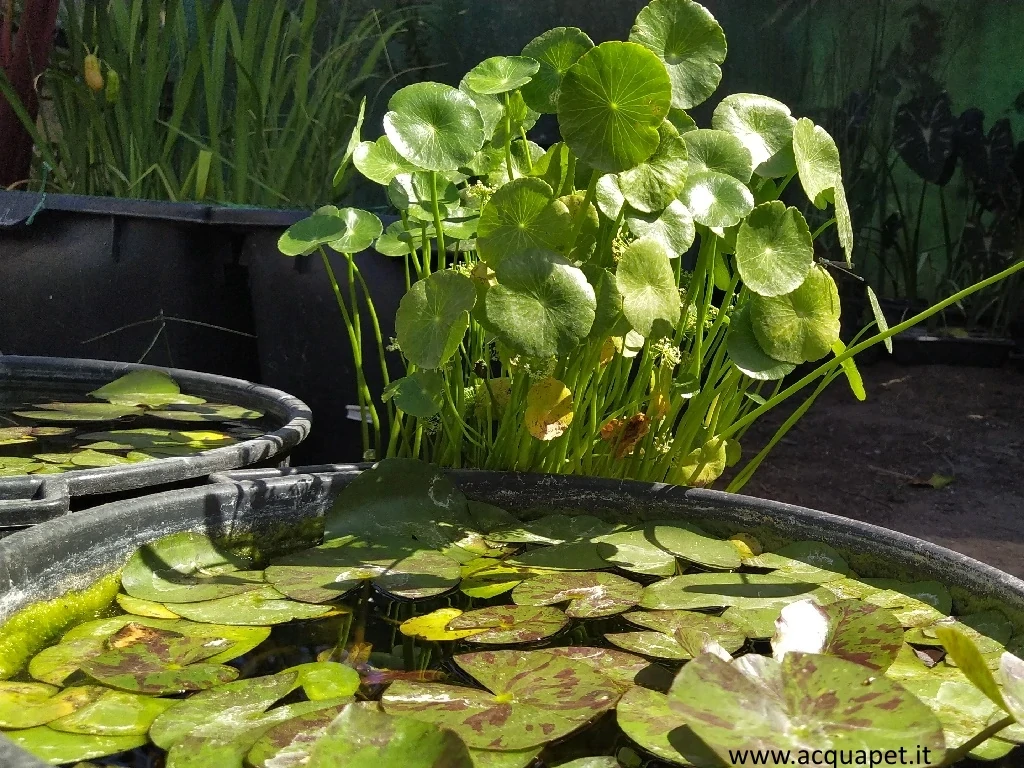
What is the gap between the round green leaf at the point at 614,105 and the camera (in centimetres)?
100

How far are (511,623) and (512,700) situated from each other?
0.54ft

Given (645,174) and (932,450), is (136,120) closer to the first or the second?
(645,174)

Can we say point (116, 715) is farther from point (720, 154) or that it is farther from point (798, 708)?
point (720, 154)

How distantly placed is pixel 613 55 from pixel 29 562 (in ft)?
2.48

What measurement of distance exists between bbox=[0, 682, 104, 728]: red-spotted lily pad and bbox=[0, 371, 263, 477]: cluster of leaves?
0.53 m

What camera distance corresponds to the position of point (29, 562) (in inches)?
33.2

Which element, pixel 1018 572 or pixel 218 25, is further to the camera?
pixel 218 25

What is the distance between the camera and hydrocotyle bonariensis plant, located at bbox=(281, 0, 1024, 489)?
40.4 inches

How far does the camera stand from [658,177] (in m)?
1.07

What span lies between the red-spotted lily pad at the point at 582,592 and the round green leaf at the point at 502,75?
56 centimetres

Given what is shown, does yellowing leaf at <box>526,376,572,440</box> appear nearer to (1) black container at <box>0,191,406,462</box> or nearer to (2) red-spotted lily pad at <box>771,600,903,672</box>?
(2) red-spotted lily pad at <box>771,600,903,672</box>

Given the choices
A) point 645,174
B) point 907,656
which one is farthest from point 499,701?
point 645,174

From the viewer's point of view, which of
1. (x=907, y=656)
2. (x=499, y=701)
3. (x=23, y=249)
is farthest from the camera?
(x=23, y=249)

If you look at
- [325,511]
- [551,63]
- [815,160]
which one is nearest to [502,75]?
[551,63]
